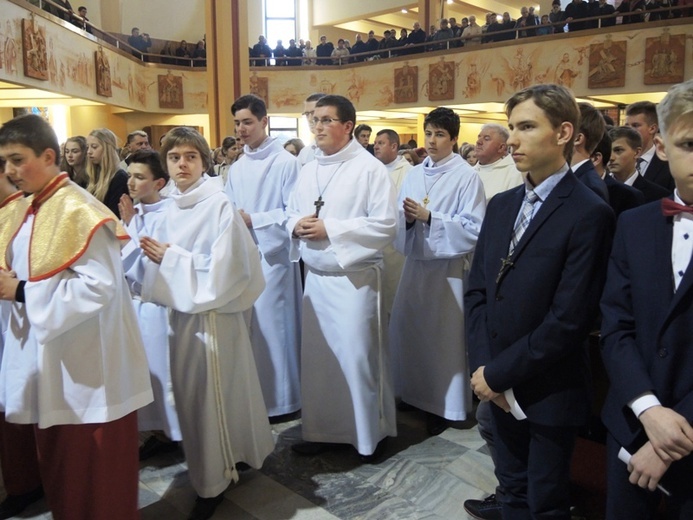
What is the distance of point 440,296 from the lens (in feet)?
12.5

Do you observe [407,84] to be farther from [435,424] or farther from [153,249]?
[153,249]

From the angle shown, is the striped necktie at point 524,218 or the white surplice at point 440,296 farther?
the white surplice at point 440,296

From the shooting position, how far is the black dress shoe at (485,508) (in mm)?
Answer: 2713

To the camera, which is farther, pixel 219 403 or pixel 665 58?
pixel 665 58

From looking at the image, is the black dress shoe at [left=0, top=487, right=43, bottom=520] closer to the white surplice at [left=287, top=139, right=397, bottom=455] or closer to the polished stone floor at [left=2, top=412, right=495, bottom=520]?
the polished stone floor at [left=2, top=412, right=495, bottom=520]

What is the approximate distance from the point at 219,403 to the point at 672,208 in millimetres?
2032

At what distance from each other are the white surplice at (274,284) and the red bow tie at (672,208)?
8.50 feet

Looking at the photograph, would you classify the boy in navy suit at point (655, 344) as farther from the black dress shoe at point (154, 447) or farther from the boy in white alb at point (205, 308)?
the black dress shoe at point (154, 447)

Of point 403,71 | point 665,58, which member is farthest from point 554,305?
Answer: point 403,71

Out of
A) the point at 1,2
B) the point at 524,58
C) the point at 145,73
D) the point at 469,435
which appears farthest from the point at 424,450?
the point at 145,73

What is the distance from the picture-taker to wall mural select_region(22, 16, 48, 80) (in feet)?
37.6

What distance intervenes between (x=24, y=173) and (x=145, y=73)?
18.2 meters

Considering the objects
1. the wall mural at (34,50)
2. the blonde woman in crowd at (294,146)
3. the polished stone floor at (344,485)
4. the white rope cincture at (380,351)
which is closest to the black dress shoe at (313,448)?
the polished stone floor at (344,485)

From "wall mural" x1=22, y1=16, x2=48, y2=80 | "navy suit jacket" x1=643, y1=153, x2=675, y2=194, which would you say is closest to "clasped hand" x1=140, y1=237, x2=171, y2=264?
"navy suit jacket" x1=643, y1=153, x2=675, y2=194
